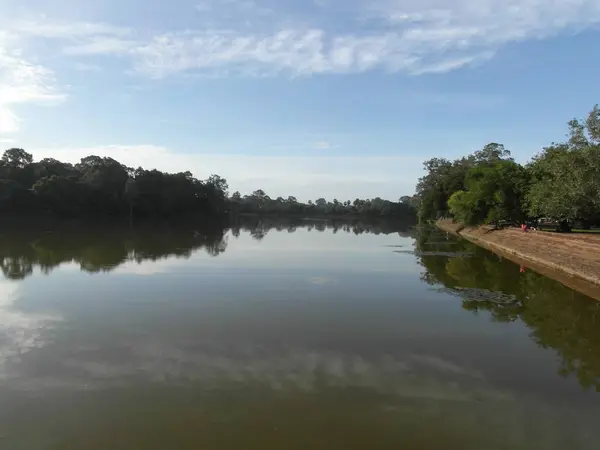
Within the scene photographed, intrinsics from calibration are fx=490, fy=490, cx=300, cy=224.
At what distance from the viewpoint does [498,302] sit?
16141 mm

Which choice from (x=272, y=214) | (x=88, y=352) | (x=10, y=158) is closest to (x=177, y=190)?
(x=10, y=158)

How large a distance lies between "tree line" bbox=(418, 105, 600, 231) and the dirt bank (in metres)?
1.83

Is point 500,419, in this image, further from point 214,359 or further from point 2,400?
point 2,400

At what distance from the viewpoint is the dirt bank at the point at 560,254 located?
65.8 feet

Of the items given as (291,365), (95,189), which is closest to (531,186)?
(291,365)

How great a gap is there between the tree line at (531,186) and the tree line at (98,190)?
4649 centimetres

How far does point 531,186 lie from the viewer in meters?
38.4

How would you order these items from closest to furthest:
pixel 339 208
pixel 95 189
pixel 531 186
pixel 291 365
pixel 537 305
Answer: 1. pixel 291 365
2. pixel 537 305
3. pixel 531 186
4. pixel 95 189
5. pixel 339 208

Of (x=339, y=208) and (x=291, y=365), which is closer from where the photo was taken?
(x=291, y=365)

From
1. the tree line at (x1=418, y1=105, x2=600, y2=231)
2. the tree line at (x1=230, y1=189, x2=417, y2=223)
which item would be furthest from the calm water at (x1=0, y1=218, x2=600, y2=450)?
the tree line at (x1=230, y1=189, x2=417, y2=223)

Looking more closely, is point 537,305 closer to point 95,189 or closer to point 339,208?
point 95,189

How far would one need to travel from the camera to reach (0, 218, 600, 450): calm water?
6.36 m

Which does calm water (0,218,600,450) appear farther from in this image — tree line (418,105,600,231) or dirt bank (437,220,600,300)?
tree line (418,105,600,231)

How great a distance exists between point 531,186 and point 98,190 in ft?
222
